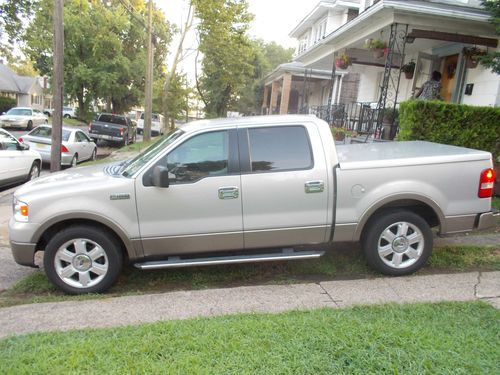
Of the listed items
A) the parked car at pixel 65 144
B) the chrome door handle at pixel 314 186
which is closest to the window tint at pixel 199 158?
the chrome door handle at pixel 314 186

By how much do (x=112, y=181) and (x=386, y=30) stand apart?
9.00m

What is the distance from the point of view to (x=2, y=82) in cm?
4869

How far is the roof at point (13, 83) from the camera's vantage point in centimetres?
4906

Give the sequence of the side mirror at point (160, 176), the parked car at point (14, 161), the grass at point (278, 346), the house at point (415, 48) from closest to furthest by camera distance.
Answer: the grass at point (278, 346) → the side mirror at point (160, 176) → the house at point (415, 48) → the parked car at point (14, 161)

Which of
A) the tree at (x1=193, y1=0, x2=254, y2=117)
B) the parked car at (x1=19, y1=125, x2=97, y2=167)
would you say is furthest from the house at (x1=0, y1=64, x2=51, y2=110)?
the parked car at (x1=19, y1=125, x2=97, y2=167)

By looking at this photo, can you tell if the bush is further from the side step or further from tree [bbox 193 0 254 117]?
the side step

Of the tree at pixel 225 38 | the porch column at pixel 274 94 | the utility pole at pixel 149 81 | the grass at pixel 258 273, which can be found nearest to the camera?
the grass at pixel 258 273

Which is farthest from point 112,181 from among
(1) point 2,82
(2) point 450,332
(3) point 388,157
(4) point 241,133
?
(1) point 2,82

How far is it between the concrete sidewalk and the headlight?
2.97ft

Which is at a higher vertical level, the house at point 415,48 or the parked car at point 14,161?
the house at point 415,48

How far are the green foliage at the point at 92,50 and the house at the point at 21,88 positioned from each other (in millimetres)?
15449

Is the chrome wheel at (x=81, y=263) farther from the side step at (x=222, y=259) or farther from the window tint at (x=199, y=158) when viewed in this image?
the window tint at (x=199, y=158)

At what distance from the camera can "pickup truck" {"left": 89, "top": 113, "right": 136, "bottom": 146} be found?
22.6 m

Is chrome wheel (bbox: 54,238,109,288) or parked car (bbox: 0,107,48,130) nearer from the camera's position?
chrome wheel (bbox: 54,238,109,288)
